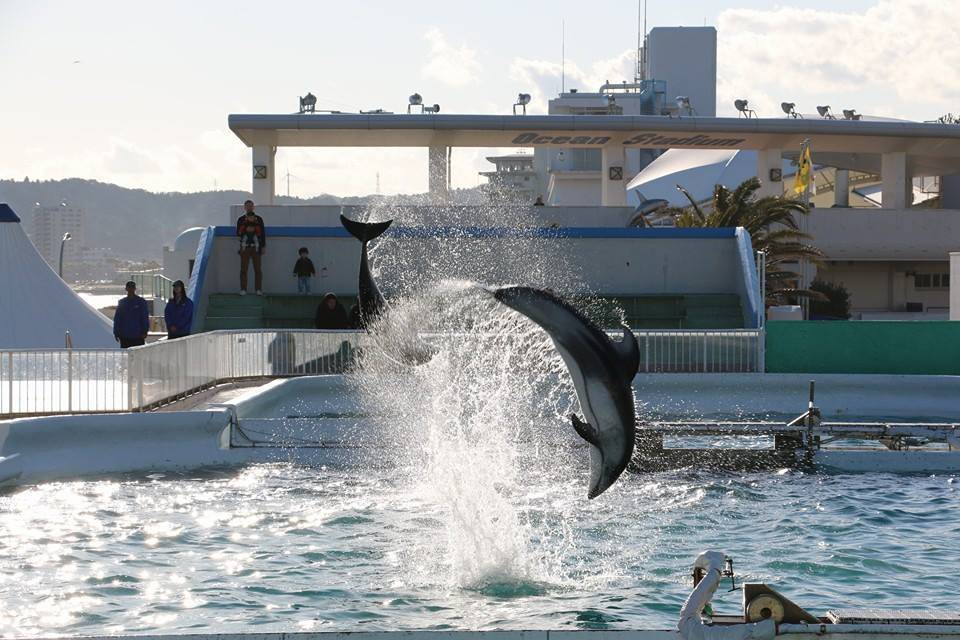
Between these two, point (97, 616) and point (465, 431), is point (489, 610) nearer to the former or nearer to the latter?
point (97, 616)

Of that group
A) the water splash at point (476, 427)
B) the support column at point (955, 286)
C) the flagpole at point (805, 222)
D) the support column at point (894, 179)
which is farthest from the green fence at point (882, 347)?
the support column at point (894, 179)

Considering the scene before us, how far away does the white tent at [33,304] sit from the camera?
25.4m

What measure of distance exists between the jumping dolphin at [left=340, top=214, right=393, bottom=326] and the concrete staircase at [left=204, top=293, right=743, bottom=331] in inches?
367

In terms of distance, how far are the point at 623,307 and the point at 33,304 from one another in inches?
493

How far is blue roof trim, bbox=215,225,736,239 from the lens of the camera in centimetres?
2905

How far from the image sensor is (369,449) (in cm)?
1543

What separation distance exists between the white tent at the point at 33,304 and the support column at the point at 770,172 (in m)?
22.6

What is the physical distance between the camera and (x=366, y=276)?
54.7 ft

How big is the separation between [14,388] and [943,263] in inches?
1739

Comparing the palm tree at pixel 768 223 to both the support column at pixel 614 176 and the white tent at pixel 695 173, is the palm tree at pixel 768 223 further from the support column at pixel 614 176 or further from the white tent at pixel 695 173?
the white tent at pixel 695 173

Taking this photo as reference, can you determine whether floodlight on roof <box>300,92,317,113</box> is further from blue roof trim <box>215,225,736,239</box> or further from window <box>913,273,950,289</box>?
window <box>913,273,950,289</box>

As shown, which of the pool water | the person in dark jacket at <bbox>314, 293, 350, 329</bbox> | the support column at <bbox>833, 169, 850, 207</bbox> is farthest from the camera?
the support column at <bbox>833, 169, 850, 207</bbox>

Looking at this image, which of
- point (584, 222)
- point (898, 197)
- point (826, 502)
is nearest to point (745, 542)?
point (826, 502)

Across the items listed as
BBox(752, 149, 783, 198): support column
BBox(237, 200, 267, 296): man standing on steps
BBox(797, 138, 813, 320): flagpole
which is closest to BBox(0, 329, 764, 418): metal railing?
BBox(237, 200, 267, 296): man standing on steps
